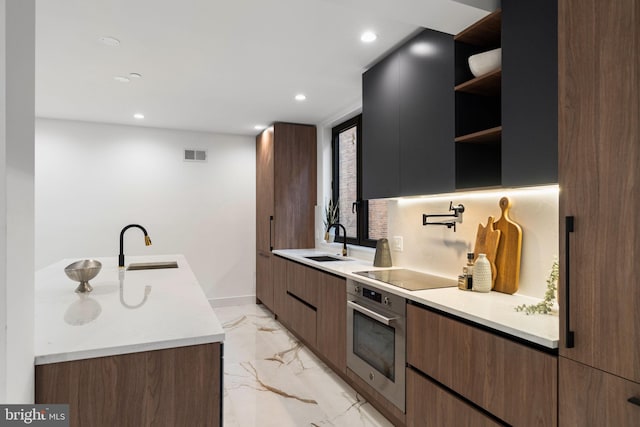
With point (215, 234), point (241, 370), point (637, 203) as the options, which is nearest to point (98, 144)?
point (215, 234)

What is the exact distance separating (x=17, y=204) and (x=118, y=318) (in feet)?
2.47

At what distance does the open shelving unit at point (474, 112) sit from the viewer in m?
2.00

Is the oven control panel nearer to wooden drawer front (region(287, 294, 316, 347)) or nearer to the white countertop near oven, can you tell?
the white countertop near oven

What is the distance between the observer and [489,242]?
6.74 feet

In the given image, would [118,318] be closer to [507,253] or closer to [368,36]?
[507,253]

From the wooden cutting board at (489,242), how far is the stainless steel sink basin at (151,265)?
2.24 m

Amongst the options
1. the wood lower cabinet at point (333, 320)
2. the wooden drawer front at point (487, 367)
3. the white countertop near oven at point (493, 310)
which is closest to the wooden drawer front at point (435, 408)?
the wooden drawer front at point (487, 367)

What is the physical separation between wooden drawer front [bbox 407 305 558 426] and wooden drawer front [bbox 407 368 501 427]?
5 cm

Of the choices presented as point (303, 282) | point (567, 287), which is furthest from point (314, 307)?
point (567, 287)

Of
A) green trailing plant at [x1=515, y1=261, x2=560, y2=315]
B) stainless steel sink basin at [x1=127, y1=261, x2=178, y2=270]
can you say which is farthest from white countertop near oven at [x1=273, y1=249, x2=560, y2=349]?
stainless steel sink basin at [x1=127, y1=261, x2=178, y2=270]

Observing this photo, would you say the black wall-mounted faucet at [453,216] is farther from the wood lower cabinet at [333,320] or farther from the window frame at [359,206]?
the window frame at [359,206]

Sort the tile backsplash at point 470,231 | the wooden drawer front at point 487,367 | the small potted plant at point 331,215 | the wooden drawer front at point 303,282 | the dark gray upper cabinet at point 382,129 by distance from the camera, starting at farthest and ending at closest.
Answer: the small potted plant at point 331,215 → the wooden drawer front at point 303,282 → the dark gray upper cabinet at point 382,129 → the tile backsplash at point 470,231 → the wooden drawer front at point 487,367

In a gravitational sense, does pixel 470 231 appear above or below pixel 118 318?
above

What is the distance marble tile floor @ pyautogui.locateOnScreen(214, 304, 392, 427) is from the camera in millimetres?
2297
